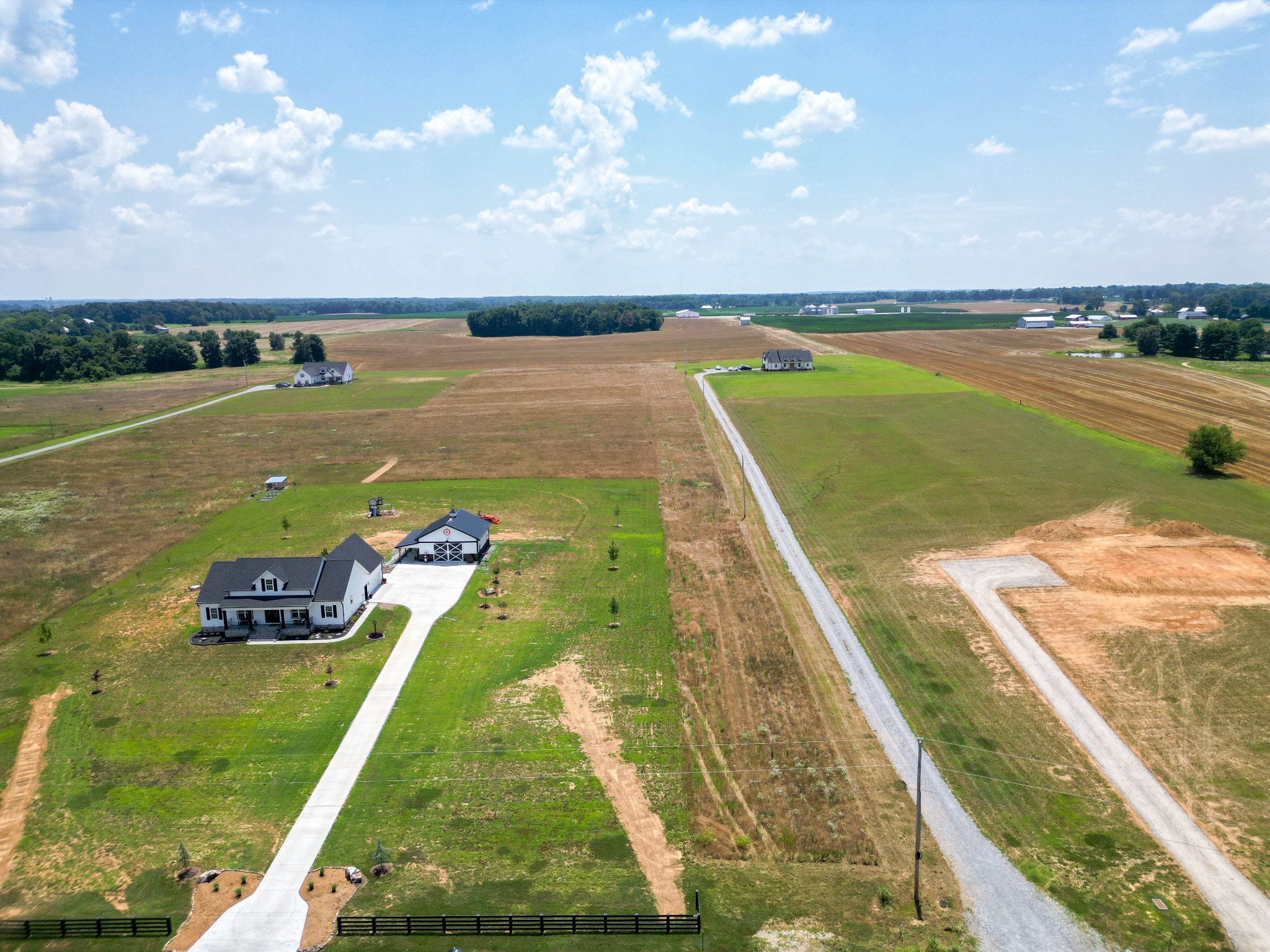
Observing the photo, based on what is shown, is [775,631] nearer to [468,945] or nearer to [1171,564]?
[468,945]

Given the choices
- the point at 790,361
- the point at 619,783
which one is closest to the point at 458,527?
the point at 619,783

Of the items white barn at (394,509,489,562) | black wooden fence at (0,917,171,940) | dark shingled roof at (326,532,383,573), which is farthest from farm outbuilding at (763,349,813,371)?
black wooden fence at (0,917,171,940)

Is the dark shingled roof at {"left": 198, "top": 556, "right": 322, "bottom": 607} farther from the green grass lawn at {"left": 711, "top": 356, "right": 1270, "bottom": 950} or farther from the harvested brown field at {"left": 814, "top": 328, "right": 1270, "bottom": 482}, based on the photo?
the harvested brown field at {"left": 814, "top": 328, "right": 1270, "bottom": 482}

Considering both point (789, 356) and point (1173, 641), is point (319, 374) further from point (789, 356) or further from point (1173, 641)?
point (1173, 641)

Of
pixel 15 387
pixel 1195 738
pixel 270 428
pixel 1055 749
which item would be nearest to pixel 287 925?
pixel 1055 749

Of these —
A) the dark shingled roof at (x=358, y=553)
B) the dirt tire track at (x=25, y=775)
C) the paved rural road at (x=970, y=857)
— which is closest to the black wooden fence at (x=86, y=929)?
the dirt tire track at (x=25, y=775)
